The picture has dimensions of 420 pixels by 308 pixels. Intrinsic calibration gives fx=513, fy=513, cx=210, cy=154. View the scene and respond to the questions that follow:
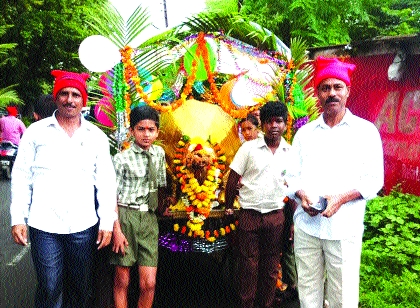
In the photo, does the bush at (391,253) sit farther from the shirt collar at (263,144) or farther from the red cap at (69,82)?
the red cap at (69,82)

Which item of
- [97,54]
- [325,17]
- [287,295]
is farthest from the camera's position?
[325,17]

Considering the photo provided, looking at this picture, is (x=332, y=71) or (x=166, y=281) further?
(x=166, y=281)

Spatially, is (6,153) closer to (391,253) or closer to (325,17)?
(325,17)

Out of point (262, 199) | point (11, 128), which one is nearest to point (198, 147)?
point (262, 199)

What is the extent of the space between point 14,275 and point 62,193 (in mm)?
2956

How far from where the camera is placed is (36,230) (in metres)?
3.45

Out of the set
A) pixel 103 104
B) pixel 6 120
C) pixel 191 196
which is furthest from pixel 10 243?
pixel 6 120

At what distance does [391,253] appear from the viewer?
6.02m

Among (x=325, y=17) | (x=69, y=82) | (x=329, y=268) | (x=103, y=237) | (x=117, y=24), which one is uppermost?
(x=325, y=17)

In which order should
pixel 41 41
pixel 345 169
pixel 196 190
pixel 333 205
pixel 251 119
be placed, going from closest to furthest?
pixel 333 205, pixel 345 169, pixel 196 190, pixel 251 119, pixel 41 41

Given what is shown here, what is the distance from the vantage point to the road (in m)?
5.11

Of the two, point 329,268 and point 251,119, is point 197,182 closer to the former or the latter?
point 251,119

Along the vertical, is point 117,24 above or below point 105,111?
above

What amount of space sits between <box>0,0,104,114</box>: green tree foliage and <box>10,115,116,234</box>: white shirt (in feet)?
47.4
